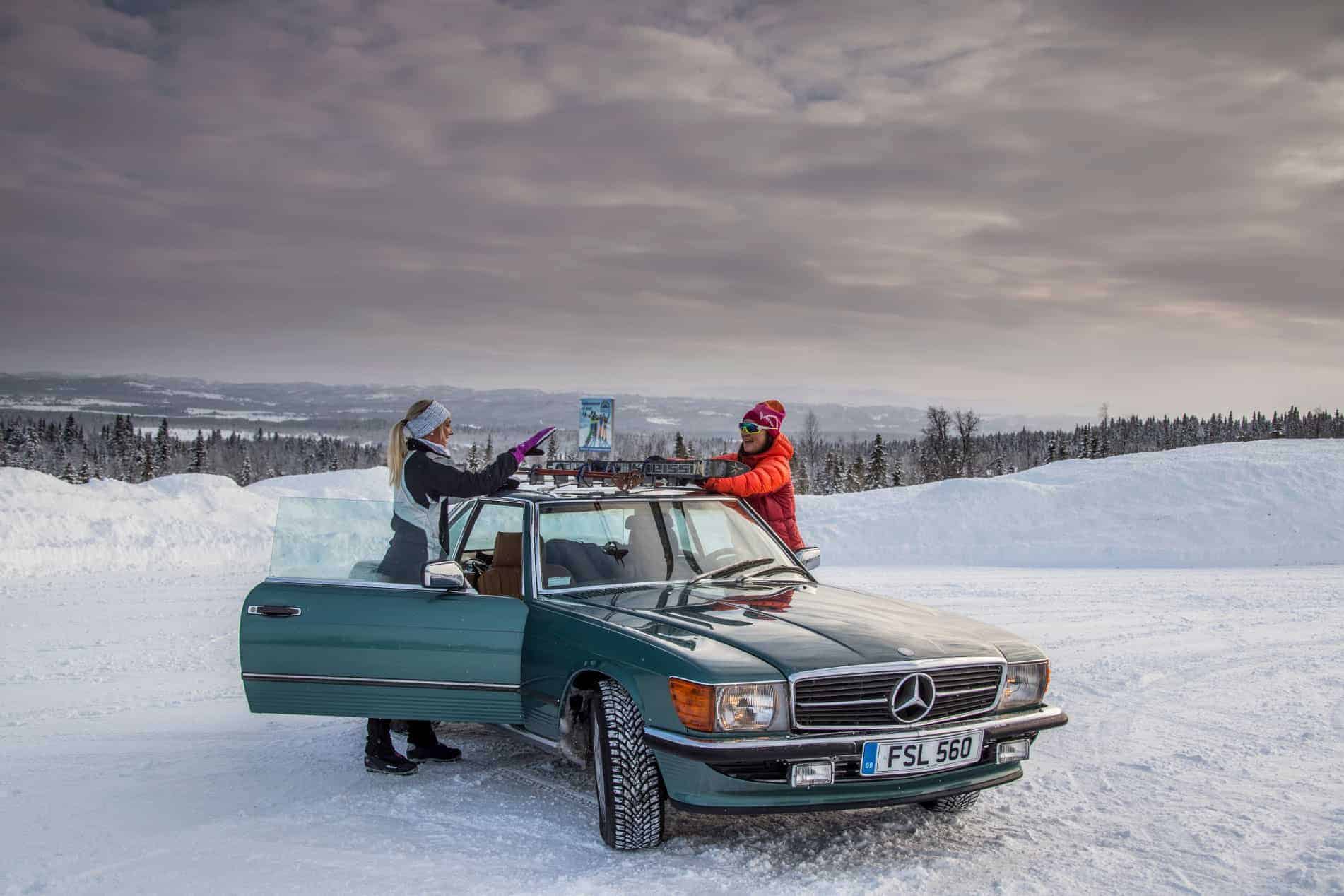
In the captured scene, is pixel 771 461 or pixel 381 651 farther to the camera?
pixel 771 461

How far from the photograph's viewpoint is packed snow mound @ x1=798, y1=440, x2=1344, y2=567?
2175 centimetres

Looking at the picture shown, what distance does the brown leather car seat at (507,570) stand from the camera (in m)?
5.69

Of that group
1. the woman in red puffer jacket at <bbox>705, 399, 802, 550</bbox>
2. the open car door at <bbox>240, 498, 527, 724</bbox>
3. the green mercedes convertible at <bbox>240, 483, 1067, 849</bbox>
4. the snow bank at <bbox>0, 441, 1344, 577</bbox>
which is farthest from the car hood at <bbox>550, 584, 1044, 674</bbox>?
the snow bank at <bbox>0, 441, 1344, 577</bbox>

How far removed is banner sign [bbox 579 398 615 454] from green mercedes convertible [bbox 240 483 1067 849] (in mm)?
8489

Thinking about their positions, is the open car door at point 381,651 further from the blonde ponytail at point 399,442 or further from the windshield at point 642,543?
the blonde ponytail at point 399,442

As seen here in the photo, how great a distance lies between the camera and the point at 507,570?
5.98 metres

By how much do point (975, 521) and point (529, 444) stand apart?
19.9 meters

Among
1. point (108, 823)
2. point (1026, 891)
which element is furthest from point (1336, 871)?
point (108, 823)

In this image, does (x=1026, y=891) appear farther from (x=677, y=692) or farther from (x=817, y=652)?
(x=677, y=692)

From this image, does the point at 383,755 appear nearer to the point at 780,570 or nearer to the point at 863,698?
the point at 780,570

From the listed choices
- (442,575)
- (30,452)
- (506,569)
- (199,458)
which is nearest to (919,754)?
(442,575)

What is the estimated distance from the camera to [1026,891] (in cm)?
405

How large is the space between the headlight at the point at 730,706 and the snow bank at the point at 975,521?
48.1ft

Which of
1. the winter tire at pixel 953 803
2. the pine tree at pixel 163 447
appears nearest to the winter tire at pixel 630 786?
the winter tire at pixel 953 803
